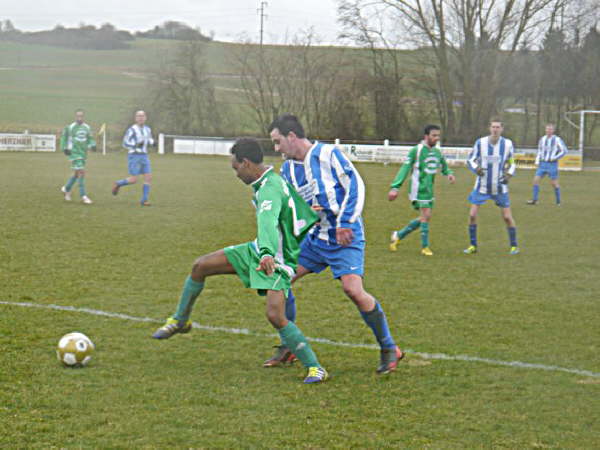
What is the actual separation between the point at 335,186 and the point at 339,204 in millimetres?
130

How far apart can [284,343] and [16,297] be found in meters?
3.43

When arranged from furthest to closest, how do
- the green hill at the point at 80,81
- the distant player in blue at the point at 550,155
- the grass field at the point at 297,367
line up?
the green hill at the point at 80,81
the distant player in blue at the point at 550,155
the grass field at the point at 297,367

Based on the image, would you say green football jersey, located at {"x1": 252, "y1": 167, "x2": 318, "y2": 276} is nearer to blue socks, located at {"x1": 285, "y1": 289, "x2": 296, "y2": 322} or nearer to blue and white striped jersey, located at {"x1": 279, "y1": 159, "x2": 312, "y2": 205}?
blue and white striped jersey, located at {"x1": 279, "y1": 159, "x2": 312, "y2": 205}

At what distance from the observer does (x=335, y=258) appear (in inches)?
216

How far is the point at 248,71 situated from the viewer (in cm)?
5134

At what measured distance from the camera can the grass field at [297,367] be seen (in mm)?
4266

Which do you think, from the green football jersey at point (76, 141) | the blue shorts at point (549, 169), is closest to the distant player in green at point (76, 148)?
the green football jersey at point (76, 141)

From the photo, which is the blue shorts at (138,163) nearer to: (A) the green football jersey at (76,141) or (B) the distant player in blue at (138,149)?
(B) the distant player in blue at (138,149)

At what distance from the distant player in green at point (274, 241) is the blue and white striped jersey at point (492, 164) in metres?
6.72

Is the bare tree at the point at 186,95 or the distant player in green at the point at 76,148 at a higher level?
the bare tree at the point at 186,95

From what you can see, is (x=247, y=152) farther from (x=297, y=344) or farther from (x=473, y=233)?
(x=473, y=233)

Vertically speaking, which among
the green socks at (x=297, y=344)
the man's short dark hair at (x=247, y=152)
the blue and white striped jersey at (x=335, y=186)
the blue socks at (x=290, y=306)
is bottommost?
the green socks at (x=297, y=344)

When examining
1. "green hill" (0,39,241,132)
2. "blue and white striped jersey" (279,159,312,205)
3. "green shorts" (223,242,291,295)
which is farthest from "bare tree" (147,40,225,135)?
"green shorts" (223,242,291,295)

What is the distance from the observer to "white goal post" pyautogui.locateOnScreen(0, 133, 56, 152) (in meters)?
41.3
